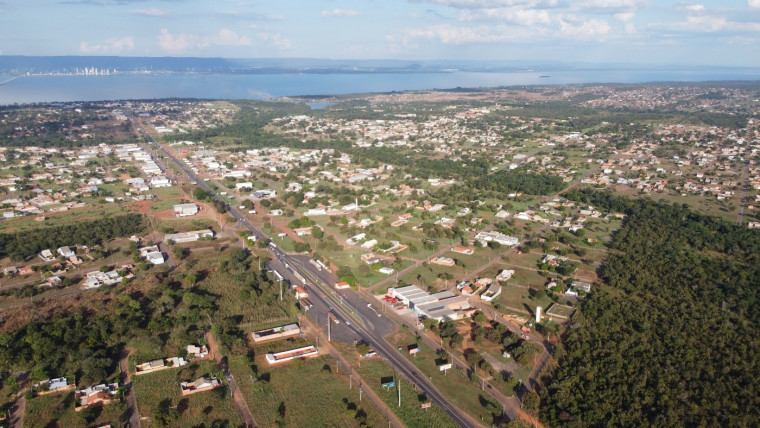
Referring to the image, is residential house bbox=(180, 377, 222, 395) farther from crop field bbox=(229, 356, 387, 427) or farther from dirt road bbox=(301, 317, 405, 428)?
dirt road bbox=(301, 317, 405, 428)

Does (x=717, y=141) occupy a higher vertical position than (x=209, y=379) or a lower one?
higher

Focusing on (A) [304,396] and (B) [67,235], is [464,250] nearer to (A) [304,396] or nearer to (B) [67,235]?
Answer: (A) [304,396]

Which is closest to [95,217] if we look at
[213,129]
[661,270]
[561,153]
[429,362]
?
[429,362]

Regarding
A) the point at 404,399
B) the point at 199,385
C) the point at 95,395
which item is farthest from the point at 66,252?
the point at 404,399

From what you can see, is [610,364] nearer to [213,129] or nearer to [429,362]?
[429,362]

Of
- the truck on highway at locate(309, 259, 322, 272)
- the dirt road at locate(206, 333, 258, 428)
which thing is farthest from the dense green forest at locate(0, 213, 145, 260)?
the dirt road at locate(206, 333, 258, 428)

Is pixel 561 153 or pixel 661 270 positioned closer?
pixel 661 270
